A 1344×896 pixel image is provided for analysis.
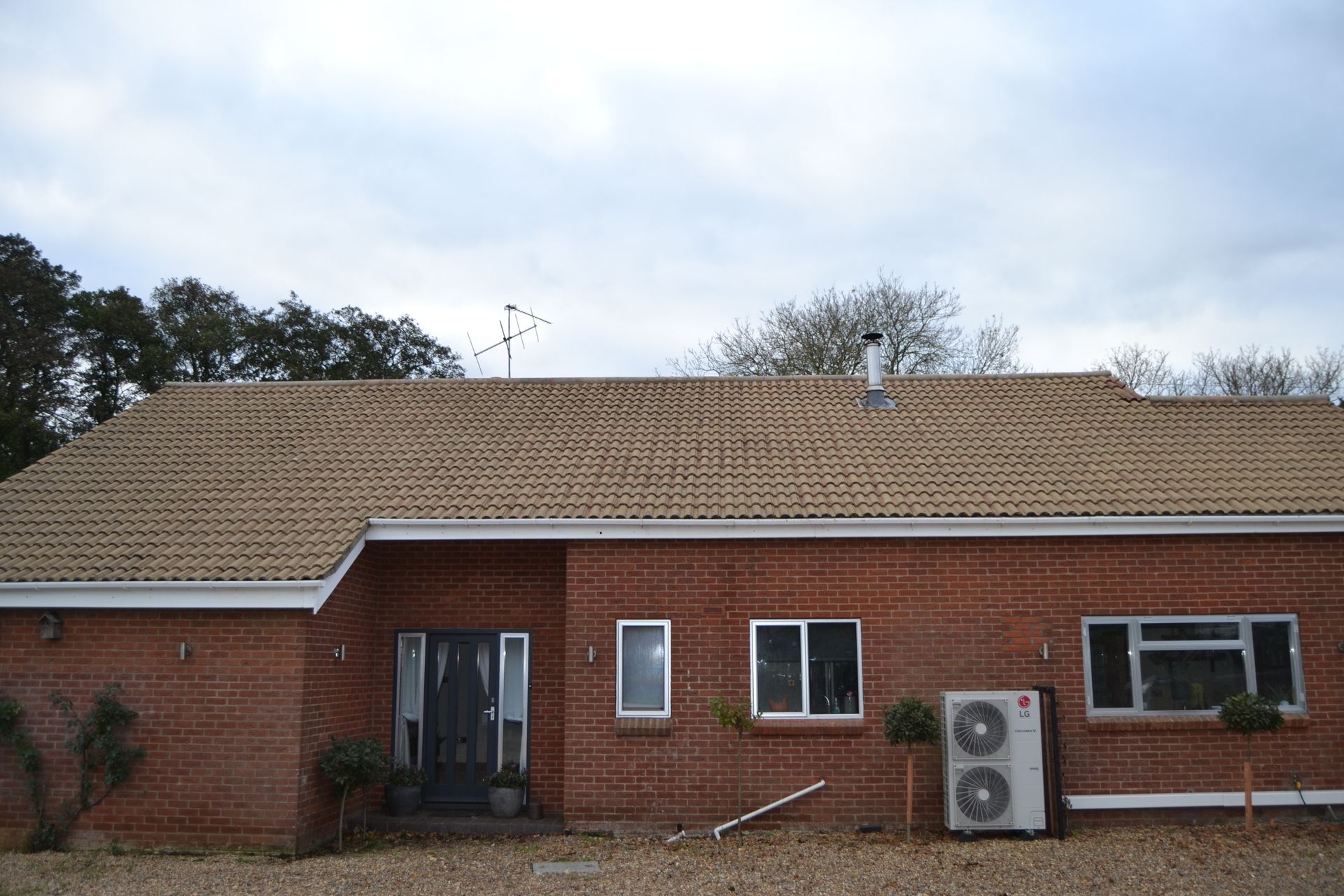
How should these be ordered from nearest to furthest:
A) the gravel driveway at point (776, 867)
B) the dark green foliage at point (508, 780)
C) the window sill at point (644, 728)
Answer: the gravel driveway at point (776, 867) → the window sill at point (644, 728) → the dark green foliage at point (508, 780)

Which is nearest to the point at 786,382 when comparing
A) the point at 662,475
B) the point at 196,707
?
the point at 662,475

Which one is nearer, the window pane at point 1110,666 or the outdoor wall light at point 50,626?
the outdoor wall light at point 50,626

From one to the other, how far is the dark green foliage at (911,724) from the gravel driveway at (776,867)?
1031 millimetres

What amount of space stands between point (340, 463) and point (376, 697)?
10.0 feet

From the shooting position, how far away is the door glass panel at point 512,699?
1202cm

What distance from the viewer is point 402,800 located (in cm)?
1152

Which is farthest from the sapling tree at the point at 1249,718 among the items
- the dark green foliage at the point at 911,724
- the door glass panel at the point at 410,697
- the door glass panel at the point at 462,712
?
the door glass panel at the point at 410,697

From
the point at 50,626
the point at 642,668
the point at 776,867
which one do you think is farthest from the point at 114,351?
the point at 776,867

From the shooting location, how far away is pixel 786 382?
52.0 ft

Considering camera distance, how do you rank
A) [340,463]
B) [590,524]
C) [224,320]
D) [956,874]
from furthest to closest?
[224,320], [340,463], [590,524], [956,874]

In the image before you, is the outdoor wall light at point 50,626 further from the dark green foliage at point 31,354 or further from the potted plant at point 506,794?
the dark green foliage at point 31,354

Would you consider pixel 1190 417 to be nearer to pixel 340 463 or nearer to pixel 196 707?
pixel 340 463

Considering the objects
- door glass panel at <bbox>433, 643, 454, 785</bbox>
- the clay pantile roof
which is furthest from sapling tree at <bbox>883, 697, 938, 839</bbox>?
door glass panel at <bbox>433, 643, 454, 785</bbox>

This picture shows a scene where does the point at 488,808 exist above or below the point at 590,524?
below
